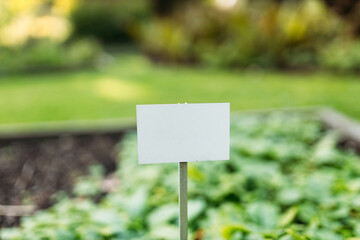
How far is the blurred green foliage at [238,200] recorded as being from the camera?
1.76 m

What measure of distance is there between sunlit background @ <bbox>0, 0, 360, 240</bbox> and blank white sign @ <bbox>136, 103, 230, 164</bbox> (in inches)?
7.6

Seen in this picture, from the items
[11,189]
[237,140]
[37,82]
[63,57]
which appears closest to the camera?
[11,189]

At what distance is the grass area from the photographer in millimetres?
4766

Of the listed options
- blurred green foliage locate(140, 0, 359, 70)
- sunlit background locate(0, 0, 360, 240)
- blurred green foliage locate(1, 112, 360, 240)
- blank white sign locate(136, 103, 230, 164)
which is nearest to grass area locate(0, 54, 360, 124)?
Result: sunlit background locate(0, 0, 360, 240)

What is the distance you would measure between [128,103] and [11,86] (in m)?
2.48

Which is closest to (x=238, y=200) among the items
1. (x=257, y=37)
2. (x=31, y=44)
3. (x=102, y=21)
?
(x=257, y=37)

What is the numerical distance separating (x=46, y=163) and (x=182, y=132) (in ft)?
7.17

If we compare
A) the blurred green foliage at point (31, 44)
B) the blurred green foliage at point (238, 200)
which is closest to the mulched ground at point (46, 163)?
the blurred green foliage at point (238, 200)

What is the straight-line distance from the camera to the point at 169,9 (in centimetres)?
1420

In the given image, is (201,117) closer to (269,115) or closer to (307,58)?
(269,115)

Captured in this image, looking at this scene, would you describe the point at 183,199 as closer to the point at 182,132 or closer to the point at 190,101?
the point at 182,132

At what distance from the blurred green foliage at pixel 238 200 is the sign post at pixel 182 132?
0.39 meters

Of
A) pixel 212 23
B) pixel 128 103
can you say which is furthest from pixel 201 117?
pixel 212 23

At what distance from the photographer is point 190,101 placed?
4.92 meters
